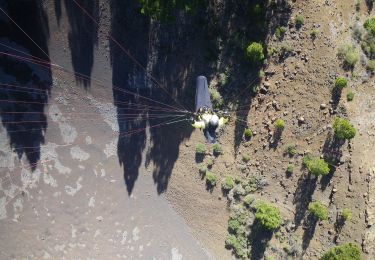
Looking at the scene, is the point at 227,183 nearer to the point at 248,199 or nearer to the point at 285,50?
the point at 248,199

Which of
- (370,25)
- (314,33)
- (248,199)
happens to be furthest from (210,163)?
(370,25)

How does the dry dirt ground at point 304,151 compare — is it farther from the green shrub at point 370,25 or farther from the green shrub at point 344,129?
the green shrub at point 344,129

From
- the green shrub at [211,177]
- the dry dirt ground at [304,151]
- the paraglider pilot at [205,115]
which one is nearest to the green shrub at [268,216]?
the dry dirt ground at [304,151]

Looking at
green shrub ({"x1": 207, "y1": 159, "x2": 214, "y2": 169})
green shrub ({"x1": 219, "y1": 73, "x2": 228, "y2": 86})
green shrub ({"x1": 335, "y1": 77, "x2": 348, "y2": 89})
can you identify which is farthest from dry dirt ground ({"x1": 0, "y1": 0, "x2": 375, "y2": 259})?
green shrub ({"x1": 219, "y1": 73, "x2": 228, "y2": 86})

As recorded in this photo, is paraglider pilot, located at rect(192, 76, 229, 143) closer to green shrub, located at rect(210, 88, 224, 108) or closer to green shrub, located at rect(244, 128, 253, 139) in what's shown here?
green shrub, located at rect(210, 88, 224, 108)

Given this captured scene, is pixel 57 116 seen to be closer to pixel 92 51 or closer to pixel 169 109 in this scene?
pixel 92 51
